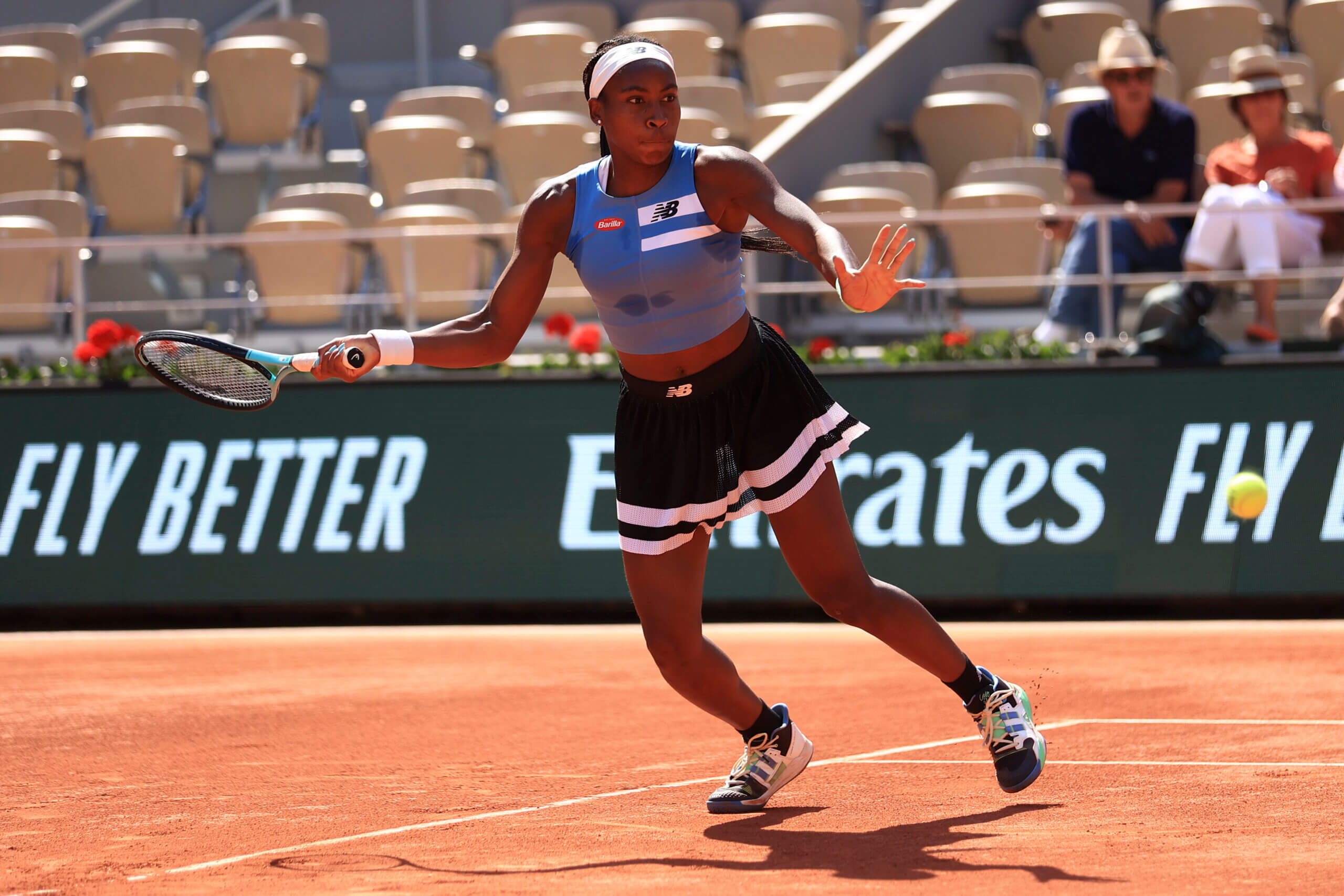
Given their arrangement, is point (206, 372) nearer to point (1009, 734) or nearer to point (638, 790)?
point (638, 790)

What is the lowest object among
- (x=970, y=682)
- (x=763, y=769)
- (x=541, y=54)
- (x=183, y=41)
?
(x=763, y=769)

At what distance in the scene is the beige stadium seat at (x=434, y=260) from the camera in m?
11.5

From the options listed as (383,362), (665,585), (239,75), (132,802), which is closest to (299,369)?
(383,362)

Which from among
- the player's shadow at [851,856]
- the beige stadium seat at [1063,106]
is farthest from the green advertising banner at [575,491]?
the player's shadow at [851,856]

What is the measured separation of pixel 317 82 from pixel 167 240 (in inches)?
→ 198

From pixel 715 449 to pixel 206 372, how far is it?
154 centimetres

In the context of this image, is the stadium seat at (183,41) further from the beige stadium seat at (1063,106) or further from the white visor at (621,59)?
the white visor at (621,59)

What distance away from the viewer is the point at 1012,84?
13.4 m

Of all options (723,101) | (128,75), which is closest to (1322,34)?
(723,101)

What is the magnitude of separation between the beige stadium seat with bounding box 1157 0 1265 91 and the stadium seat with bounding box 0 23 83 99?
1028cm

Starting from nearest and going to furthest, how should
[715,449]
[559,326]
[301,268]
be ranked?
[715,449] < [559,326] < [301,268]

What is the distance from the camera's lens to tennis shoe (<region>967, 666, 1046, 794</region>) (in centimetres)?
491

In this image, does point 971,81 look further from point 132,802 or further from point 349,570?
point 132,802

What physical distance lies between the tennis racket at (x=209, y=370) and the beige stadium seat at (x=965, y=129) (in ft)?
30.1
